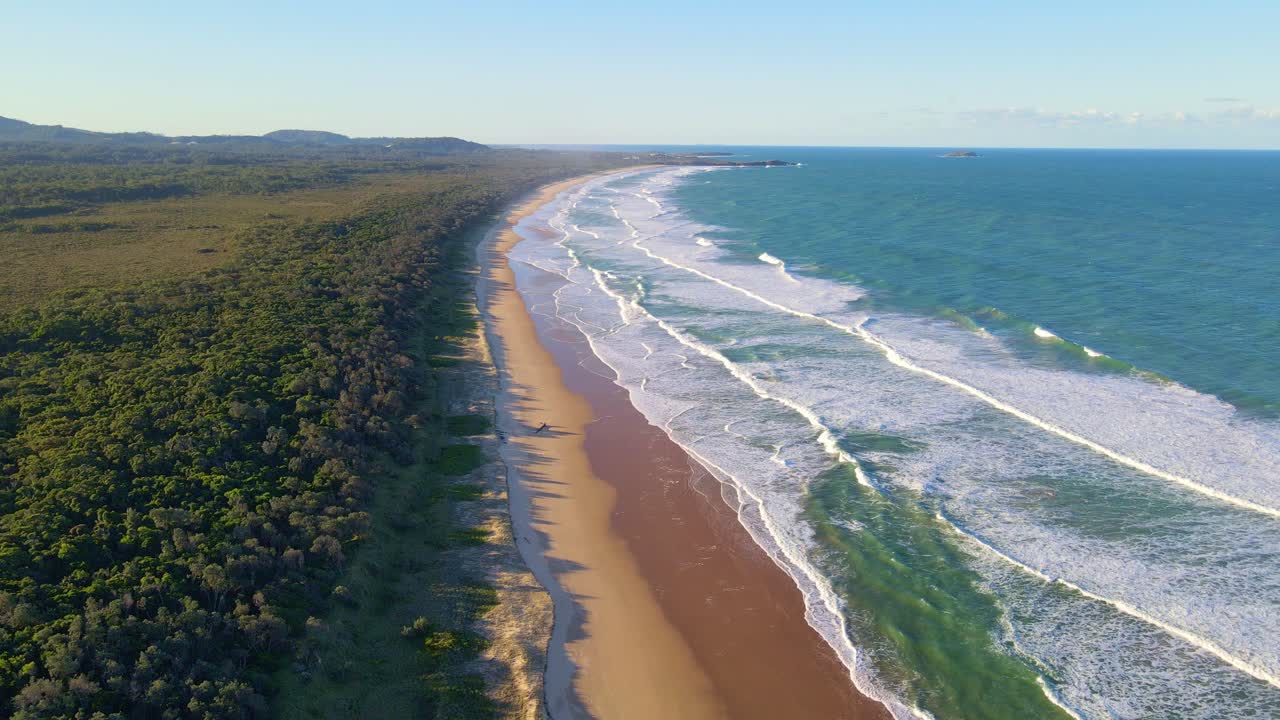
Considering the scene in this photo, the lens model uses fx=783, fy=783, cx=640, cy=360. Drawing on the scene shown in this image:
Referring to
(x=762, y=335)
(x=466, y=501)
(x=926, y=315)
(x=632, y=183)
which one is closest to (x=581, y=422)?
(x=466, y=501)

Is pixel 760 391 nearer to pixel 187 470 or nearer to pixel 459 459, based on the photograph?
pixel 459 459

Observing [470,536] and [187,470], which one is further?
[470,536]

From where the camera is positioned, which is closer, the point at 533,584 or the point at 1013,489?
the point at 533,584

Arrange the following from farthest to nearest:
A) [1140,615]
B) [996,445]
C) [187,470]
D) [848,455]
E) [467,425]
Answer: [467,425] < [996,445] < [848,455] < [187,470] < [1140,615]

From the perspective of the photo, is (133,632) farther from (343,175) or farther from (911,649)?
(343,175)

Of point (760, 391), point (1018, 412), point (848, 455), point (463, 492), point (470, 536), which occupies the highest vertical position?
point (1018, 412)

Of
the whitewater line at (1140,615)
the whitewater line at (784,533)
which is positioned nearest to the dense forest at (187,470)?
the whitewater line at (784,533)

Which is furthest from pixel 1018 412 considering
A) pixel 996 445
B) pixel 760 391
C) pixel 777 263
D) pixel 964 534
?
pixel 777 263
